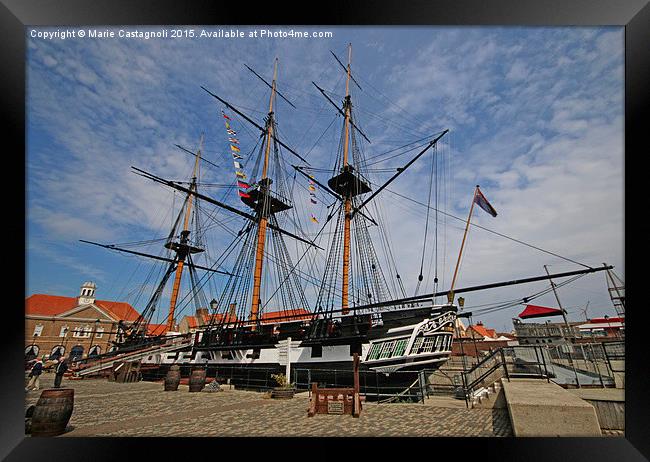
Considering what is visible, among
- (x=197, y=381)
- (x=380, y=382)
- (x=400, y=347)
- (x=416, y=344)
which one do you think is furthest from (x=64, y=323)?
(x=416, y=344)

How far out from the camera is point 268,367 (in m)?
11.8

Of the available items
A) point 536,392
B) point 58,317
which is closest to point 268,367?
point 58,317

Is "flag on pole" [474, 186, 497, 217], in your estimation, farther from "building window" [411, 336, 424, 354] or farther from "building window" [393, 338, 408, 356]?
"building window" [393, 338, 408, 356]

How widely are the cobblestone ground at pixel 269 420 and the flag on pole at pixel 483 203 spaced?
4544mm

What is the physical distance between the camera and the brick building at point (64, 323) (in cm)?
698

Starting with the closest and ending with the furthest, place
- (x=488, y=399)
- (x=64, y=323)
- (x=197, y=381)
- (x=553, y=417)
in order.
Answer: (x=553, y=417) < (x=488, y=399) < (x=197, y=381) < (x=64, y=323)

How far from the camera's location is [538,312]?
392 inches

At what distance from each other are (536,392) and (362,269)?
10661mm

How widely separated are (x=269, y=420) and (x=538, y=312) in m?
8.91
